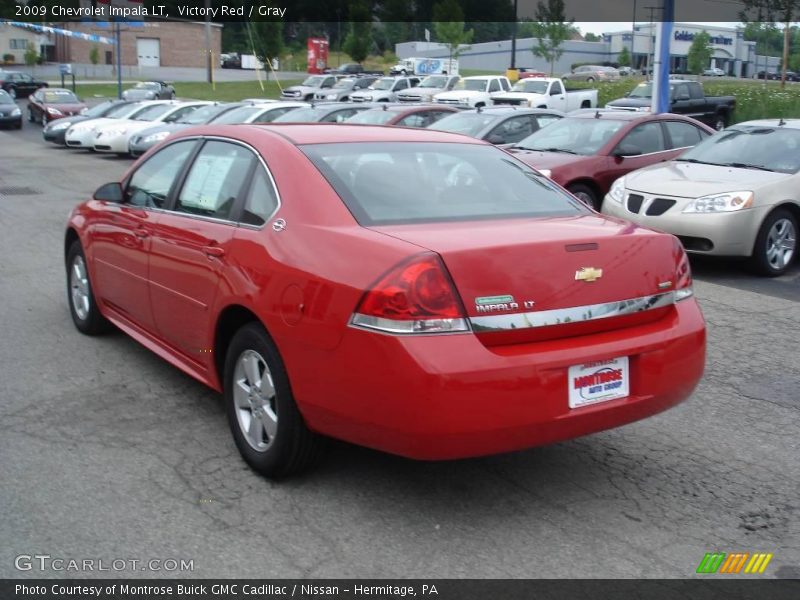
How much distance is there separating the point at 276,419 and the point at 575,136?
9391mm

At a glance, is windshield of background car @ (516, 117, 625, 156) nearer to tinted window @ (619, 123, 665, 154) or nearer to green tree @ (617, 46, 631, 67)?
tinted window @ (619, 123, 665, 154)

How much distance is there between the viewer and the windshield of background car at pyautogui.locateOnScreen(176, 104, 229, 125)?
22297mm

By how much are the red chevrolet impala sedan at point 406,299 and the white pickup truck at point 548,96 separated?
1067 inches

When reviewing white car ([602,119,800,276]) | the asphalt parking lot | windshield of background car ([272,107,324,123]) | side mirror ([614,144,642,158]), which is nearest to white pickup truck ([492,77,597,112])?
windshield of background car ([272,107,324,123])

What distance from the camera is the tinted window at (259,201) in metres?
4.32

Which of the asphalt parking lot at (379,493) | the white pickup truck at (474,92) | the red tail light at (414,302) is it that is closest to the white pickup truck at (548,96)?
the white pickup truck at (474,92)

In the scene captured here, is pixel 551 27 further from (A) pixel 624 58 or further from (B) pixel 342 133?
(B) pixel 342 133

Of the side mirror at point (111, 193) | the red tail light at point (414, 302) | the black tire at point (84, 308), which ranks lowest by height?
the black tire at point (84, 308)

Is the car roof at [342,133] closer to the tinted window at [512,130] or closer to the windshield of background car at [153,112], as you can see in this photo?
the tinted window at [512,130]

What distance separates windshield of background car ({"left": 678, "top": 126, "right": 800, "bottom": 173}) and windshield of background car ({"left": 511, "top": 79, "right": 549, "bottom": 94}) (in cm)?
2329

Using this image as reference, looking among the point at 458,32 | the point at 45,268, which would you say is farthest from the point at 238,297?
the point at 458,32

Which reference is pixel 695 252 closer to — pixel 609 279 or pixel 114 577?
pixel 609 279

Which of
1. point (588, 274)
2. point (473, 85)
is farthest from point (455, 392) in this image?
point (473, 85)

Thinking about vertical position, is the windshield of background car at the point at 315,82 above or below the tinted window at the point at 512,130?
above
